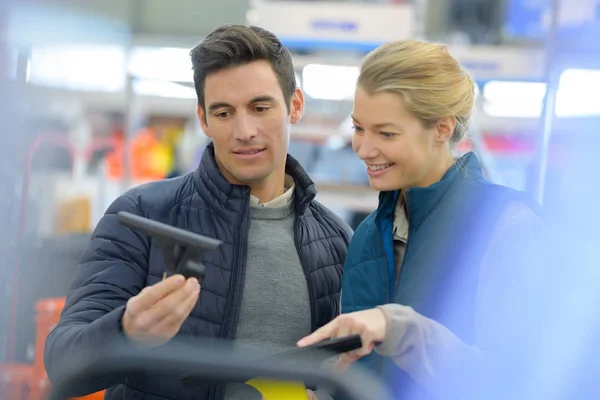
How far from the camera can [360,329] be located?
1300 mm

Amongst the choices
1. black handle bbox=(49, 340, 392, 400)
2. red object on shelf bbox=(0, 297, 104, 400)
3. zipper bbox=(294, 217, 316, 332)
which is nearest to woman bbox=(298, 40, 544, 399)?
zipper bbox=(294, 217, 316, 332)

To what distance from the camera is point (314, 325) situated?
1895mm

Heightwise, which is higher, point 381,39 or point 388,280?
point 381,39

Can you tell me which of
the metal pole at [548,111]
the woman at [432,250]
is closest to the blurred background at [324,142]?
the metal pole at [548,111]

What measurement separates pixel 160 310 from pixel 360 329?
0.33 m

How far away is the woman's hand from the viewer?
4.26 feet

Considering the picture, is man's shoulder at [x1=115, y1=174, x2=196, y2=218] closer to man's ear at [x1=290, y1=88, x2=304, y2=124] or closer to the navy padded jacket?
the navy padded jacket

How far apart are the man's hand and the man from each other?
24cm

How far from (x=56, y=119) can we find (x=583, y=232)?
932 cm

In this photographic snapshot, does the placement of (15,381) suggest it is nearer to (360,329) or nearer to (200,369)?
(360,329)

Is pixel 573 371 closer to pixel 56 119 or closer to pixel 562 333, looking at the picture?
pixel 562 333

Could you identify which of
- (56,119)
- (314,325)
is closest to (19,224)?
(314,325)

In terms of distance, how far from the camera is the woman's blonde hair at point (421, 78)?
1.70 metres

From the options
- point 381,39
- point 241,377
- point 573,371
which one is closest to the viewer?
point 241,377
